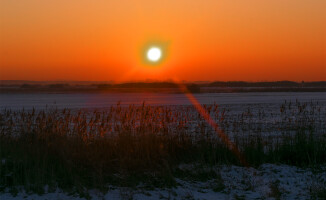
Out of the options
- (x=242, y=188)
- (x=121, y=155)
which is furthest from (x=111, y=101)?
(x=242, y=188)

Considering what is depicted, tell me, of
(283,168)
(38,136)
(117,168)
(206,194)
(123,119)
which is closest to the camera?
(206,194)

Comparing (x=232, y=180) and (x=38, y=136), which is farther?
(x=38, y=136)

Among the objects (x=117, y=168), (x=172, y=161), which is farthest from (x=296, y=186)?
(x=117, y=168)

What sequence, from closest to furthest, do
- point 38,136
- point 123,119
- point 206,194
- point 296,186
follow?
point 206,194, point 296,186, point 38,136, point 123,119

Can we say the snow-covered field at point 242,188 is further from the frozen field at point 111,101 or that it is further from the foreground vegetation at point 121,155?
the frozen field at point 111,101

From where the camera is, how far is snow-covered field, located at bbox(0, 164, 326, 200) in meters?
6.62

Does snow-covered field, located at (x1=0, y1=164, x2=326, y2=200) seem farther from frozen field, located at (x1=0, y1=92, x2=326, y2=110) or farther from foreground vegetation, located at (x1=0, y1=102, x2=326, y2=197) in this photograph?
frozen field, located at (x1=0, y1=92, x2=326, y2=110)

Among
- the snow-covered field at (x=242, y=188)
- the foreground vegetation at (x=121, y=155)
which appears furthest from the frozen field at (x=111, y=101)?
the snow-covered field at (x=242, y=188)

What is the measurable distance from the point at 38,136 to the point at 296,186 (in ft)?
19.9

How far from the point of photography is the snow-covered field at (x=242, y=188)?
662 cm

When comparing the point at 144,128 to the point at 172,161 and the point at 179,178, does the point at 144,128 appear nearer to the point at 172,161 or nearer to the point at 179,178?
the point at 172,161

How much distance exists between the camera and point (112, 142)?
9.23 meters

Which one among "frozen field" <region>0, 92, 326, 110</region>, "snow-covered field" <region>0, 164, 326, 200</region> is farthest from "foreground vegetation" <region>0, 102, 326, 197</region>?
"frozen field" <region>0, 92, 326, 110</region>

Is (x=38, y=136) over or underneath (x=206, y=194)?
over
